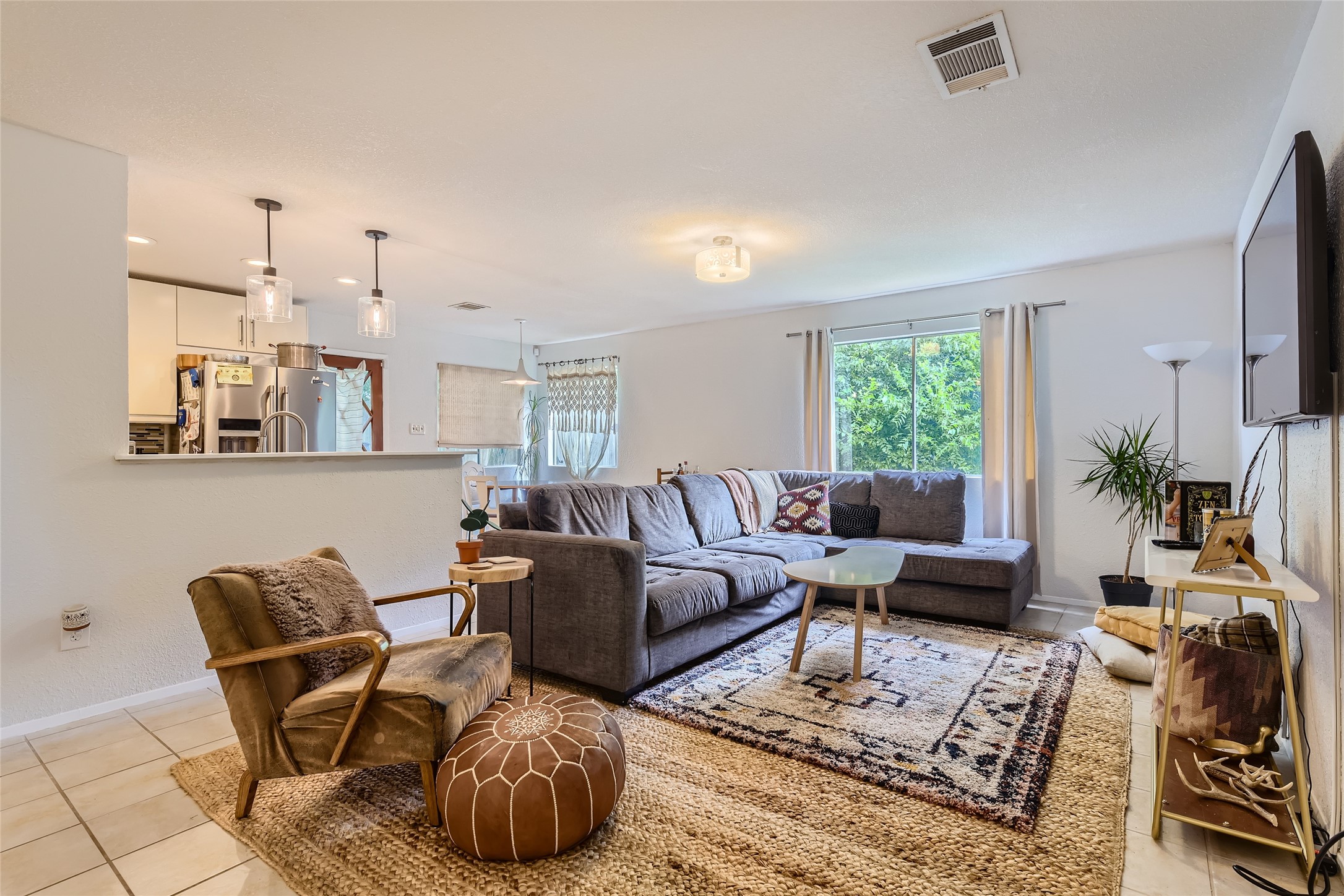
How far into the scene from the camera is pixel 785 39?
196 cm

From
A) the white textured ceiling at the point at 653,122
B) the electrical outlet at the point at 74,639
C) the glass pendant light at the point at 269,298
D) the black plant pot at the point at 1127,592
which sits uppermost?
the white textured ceiling at the point at 653,122

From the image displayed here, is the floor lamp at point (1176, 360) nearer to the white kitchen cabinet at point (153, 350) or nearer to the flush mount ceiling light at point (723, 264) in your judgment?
the flush mount ceiling light at point (723, 264)

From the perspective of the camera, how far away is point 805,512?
493 cm

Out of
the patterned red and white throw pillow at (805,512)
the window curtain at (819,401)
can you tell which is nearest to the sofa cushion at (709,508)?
the patterned red and white throw pillow at (805,512)

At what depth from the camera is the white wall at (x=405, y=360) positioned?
6133 mm

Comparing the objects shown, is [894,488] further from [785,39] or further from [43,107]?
[43,107]

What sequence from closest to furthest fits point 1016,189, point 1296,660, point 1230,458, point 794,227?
point 1296,660 < point 1016,189 < point 794,227 < point 1230,458

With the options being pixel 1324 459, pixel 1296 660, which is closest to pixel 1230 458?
pixel 1296 660

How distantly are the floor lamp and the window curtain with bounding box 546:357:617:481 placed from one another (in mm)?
5080

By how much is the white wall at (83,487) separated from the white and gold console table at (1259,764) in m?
3.72

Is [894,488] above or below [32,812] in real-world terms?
above

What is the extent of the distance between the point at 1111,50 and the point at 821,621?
3.12m

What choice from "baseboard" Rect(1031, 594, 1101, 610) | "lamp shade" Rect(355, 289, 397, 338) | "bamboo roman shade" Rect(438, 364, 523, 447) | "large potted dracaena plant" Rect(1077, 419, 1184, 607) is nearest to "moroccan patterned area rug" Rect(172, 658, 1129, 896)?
"large potted dracaena plant" Rect(1077, 419, 1184, 607)

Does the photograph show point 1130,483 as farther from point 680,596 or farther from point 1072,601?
point 680,596
